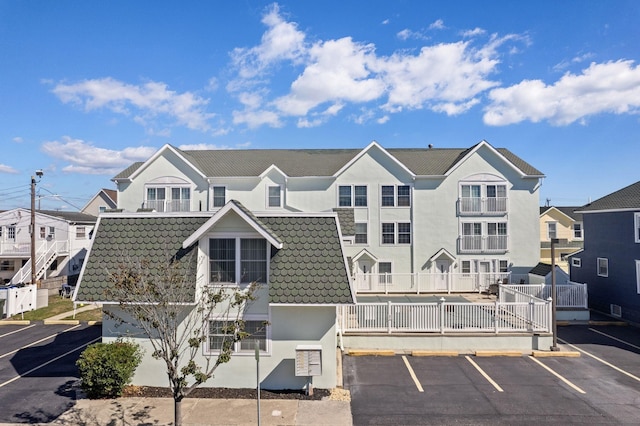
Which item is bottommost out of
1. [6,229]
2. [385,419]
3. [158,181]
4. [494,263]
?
[385,419]

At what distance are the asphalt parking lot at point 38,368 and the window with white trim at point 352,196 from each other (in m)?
17.5

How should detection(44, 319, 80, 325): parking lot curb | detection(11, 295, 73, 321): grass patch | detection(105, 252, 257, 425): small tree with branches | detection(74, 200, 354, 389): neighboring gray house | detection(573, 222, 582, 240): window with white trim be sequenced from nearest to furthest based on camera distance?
detection(105, 252, 257, 425): small tree with branches, detection(74, 200, 354, 389): neighboring gray house, detection(44, 319, 80, 325): parking lot curb, detection(11, 295, 73, 321): grass patch, detection(573, 222, 582, 240): window with white trim

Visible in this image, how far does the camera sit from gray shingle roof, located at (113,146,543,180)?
28984mm

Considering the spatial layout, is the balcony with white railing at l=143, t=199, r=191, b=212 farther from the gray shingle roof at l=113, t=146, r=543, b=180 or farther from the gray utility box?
the gray utility box

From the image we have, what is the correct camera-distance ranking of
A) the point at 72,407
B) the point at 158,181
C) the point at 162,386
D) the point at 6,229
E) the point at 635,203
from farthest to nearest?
1. the point at 6,229
2. the point at 158,181
3. the point at 635,203
4. the point at 162,386
5. the point at 72,407

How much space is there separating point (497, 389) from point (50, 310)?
2439cm

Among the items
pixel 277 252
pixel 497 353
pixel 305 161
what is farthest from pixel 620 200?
pixel 305 161

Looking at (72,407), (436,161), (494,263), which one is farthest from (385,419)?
(436,161)

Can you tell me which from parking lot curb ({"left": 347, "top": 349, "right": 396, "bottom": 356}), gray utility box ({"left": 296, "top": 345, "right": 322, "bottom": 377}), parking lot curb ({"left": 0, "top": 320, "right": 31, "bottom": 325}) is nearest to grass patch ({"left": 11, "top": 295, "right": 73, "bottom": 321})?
parking lot curb ({"left": 0, "top": 320, "right": 31, "bottom": 325})

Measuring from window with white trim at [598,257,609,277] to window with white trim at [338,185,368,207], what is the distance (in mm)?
14833

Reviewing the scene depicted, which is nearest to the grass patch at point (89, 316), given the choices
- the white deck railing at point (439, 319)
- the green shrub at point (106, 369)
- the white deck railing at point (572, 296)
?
the green shrub at point (106, 369)

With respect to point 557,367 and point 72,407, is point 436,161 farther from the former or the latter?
point 72,407

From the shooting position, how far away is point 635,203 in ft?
63.3

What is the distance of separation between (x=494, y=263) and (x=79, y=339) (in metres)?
26.5
